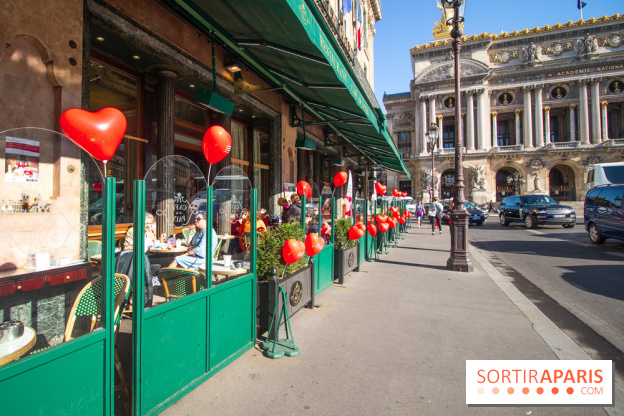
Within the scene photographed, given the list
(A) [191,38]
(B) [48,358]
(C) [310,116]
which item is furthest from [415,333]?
(C) [310,116]

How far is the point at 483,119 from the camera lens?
4697 centimetres

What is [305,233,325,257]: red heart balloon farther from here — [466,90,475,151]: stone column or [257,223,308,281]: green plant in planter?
[466,90,475,151]: stone column

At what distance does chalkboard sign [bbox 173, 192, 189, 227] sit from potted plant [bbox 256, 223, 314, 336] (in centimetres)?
138

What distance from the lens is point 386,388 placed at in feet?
9.61

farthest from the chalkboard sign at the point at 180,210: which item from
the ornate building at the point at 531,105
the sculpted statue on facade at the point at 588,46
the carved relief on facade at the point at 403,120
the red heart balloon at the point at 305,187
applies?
the sculpted statue on facade at the point at 588,46

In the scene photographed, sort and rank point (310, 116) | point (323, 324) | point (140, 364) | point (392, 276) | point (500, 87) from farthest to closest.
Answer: point (500, 87)
point (310, 116)
point (392, 276)
point (323, 324)
point (140, 364)

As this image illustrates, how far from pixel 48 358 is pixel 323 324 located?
3.22 meters

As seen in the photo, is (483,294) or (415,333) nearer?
(415,333)

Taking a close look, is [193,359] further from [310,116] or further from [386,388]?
[310,116]

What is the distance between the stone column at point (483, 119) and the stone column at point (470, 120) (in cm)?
86

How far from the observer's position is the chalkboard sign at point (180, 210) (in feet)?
14.8

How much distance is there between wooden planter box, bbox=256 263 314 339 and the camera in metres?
3.79

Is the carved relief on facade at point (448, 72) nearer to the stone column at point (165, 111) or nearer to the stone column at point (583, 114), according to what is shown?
the stone column at point (583, 114)

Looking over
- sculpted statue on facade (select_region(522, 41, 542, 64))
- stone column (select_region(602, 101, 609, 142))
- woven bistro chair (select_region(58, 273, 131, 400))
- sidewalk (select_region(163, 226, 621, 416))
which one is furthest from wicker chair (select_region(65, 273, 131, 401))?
stone column (select_region(602, 101, 609, 142))
